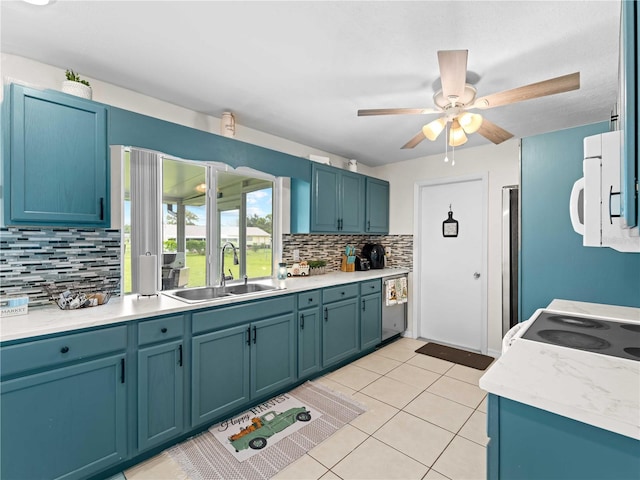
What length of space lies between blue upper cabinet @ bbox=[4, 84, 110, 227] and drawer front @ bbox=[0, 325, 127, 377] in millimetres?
673

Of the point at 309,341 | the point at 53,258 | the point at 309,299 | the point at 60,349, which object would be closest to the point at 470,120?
the point at 309,299

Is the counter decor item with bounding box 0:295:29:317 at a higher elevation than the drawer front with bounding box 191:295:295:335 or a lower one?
higher

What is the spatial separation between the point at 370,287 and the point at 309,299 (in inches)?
38.5

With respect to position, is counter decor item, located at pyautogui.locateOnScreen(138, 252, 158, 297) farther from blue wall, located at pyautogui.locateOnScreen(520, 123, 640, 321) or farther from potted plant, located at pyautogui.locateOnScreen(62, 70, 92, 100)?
blue wall, located at pyautogui.locateOnScreen(520, 123, 640, 321)

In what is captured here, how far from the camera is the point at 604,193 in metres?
1.11

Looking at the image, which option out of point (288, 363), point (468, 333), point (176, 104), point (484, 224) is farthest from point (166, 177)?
point (468, 333)

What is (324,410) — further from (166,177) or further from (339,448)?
(166,177)

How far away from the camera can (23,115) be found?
5.42 ft

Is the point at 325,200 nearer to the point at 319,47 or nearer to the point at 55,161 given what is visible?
the point at 319,47

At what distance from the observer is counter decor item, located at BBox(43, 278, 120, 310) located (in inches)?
72.2

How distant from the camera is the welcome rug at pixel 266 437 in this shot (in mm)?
1804

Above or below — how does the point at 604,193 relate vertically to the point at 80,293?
above

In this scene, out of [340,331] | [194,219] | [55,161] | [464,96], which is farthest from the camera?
[340,331]

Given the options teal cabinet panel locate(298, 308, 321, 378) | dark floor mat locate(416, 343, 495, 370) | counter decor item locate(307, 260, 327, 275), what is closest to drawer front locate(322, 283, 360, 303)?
teal cabinet panel locate(298, 308, 321, 378)
